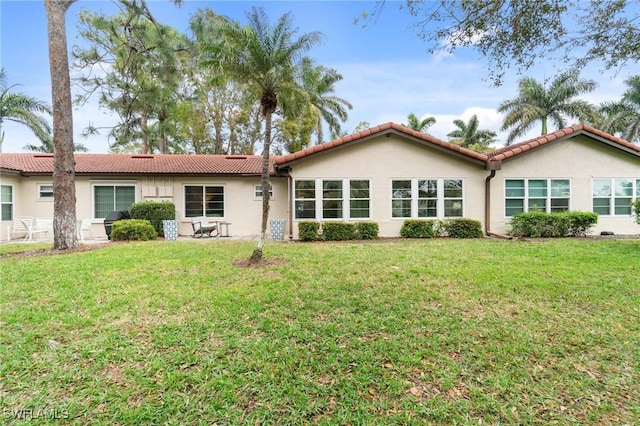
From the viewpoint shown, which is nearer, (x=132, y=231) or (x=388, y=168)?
(x=132, y=231)

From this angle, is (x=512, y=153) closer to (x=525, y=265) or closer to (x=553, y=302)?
(x=525, y=265)

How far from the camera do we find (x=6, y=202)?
1251cm

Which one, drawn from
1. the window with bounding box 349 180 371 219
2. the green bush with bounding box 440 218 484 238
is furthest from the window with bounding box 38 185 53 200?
the green bush with bounding box 440 218 484 238

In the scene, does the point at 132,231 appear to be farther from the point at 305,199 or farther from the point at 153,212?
the point at 305,199

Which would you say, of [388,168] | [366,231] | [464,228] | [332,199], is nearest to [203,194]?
[332,199]

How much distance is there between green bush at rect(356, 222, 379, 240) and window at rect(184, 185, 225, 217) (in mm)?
6959

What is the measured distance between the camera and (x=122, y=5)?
1186 centimetres

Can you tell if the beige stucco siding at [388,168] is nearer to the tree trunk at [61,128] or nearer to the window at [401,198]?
the window at [401,198]

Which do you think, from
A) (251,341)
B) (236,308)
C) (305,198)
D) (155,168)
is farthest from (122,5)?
(251,341)

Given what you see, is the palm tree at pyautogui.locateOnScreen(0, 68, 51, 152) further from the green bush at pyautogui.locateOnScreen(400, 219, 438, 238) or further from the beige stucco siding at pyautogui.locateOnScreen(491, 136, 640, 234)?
the beige stucco siding at pyautogui.locateOnScreen(491, 136, 640, 234)

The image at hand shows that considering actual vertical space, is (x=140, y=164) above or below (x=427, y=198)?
above

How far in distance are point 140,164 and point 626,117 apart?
31777mm

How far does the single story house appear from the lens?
12.5 meters

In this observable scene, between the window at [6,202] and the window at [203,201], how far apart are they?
22.8ft
